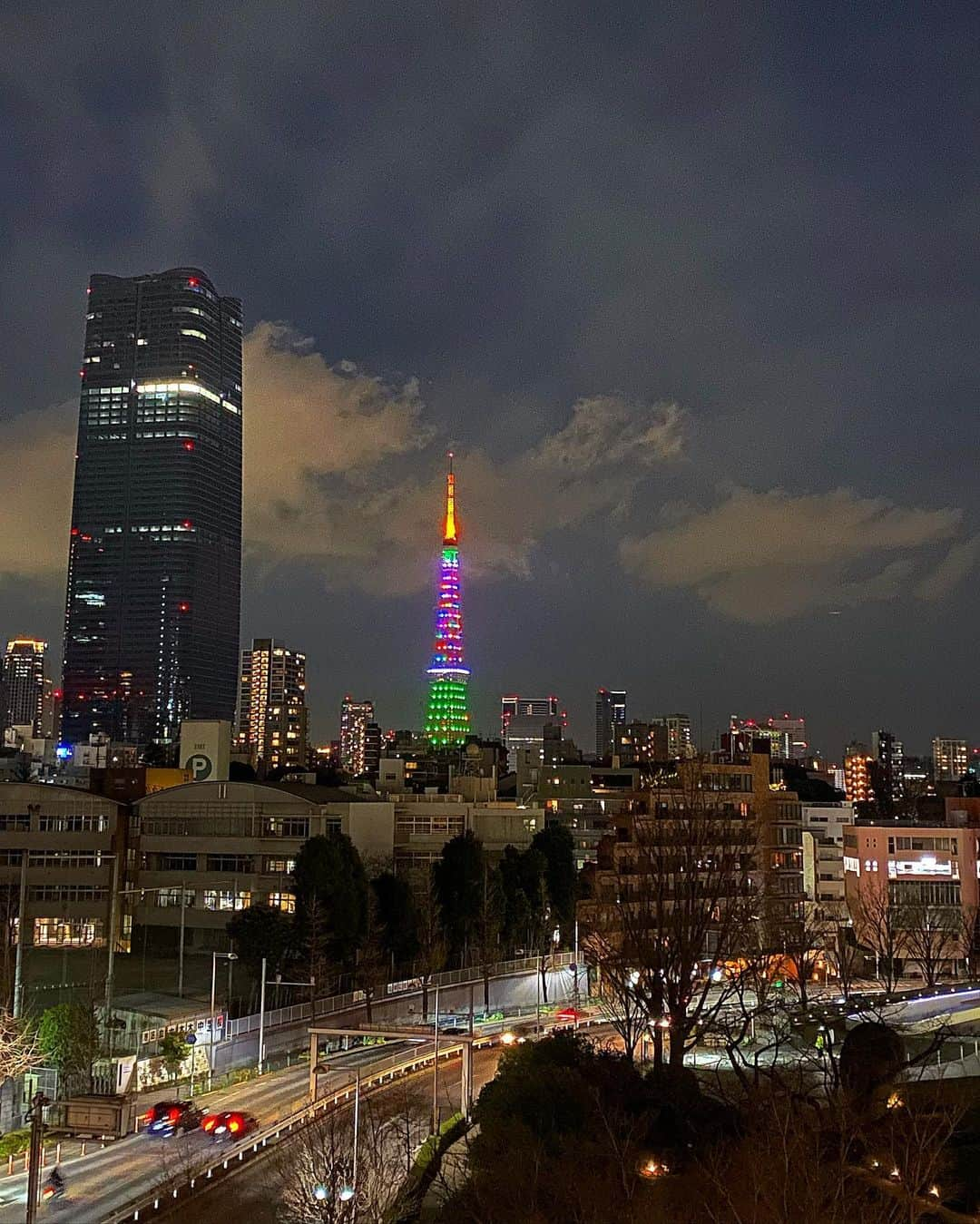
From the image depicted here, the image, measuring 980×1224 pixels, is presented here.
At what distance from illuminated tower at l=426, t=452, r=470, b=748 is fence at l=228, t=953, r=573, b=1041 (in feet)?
331

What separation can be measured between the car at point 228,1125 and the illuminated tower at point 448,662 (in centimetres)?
11994

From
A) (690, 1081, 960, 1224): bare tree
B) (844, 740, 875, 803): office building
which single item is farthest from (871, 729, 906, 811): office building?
(690, 1081, 960, 1224): bare tree

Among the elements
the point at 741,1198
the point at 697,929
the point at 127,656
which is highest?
the point at 127,656

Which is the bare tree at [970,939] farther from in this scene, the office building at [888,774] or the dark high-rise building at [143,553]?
the dark high-rise building at [143,553]

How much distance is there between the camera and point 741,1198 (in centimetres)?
1543

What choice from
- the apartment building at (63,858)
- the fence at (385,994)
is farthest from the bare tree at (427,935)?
the apartment building at (63,858)

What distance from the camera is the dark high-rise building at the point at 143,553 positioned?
186375 millimetres

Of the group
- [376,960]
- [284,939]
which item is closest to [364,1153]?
[284,939]

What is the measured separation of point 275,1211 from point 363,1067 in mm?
10403

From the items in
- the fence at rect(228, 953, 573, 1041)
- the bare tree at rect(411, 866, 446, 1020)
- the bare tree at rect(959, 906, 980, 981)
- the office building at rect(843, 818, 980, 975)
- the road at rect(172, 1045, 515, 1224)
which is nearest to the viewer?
the road at rect(172, 1045, 515, 1224)

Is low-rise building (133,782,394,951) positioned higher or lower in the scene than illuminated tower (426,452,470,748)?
lower

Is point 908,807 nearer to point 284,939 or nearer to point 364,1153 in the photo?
point 284,939

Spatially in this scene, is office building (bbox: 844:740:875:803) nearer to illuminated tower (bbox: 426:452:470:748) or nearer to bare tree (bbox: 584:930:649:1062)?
illuminated tower (bbox: 426:452:470:748)

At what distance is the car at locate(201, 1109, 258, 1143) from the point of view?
22.5m
